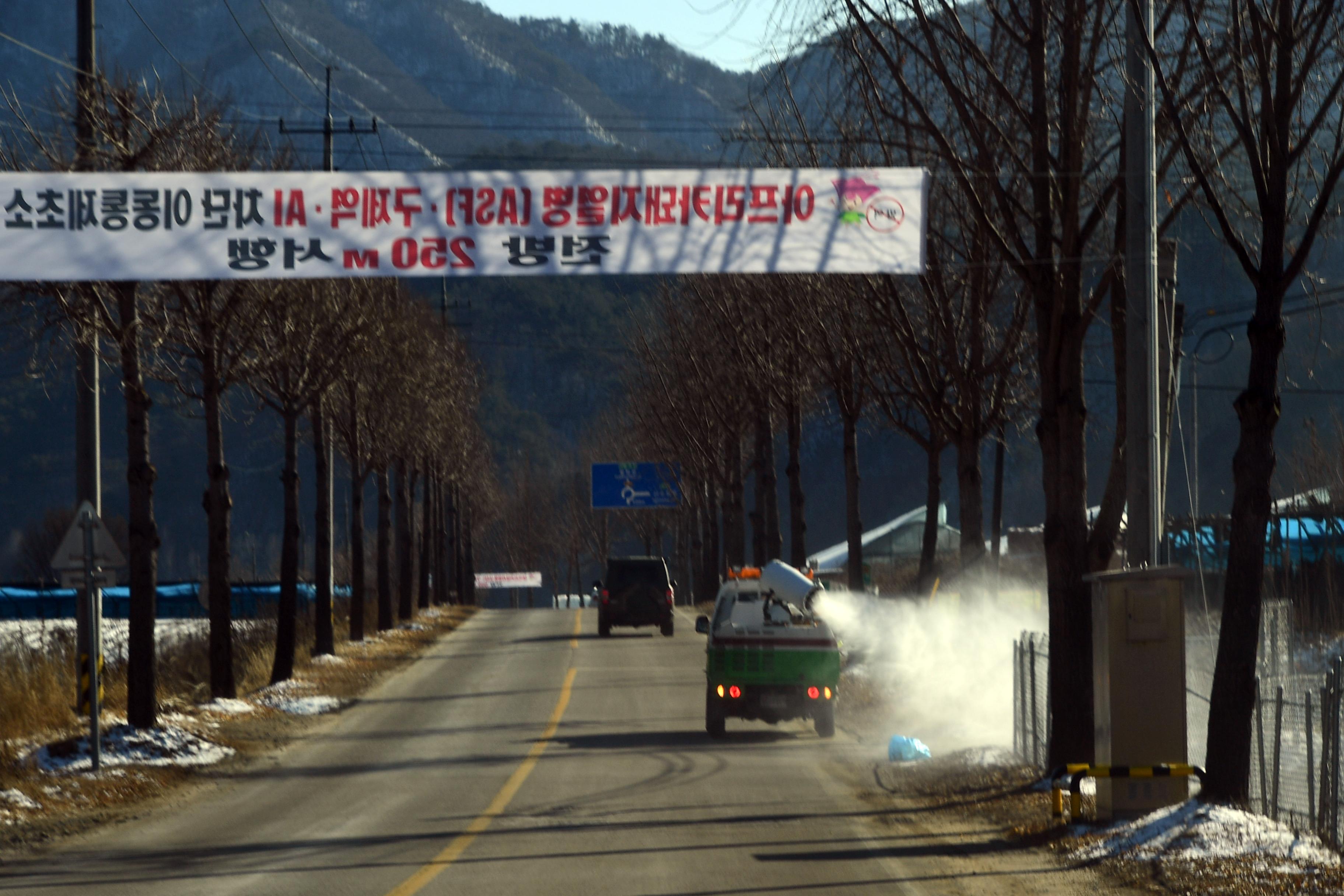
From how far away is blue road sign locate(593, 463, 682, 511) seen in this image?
7488 centimetres

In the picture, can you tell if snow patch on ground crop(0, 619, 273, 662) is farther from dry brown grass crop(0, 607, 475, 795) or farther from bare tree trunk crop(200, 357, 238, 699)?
bare tree trunk crop(200, 357, 238, 699)

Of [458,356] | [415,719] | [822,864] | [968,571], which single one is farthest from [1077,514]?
[458,356]

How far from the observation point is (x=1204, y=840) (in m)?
10.8

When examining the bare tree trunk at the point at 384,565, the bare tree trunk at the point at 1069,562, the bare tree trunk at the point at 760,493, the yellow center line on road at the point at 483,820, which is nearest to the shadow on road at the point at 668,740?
the yellow center line on road at the point at 483,820

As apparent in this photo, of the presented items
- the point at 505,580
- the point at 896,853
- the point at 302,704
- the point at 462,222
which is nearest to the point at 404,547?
the point at 302,704

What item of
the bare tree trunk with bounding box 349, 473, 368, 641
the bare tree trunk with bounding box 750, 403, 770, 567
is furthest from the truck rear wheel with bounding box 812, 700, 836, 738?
the bare tree trunk with bounding box 750, 403, 770, 567

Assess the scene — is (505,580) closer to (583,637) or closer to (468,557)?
(468,557)

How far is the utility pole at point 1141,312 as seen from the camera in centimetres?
1319

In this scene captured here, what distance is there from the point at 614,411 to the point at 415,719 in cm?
9001

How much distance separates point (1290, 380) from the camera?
14.0 m

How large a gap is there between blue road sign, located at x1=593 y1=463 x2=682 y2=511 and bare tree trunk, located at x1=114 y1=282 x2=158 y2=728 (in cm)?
5392

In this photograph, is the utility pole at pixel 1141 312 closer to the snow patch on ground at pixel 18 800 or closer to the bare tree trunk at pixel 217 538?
the snow patch on ground at pixel 18 800

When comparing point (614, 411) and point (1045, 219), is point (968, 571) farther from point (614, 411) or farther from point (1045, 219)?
point (614, 411)

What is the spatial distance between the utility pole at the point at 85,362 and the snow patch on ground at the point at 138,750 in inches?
41.1
